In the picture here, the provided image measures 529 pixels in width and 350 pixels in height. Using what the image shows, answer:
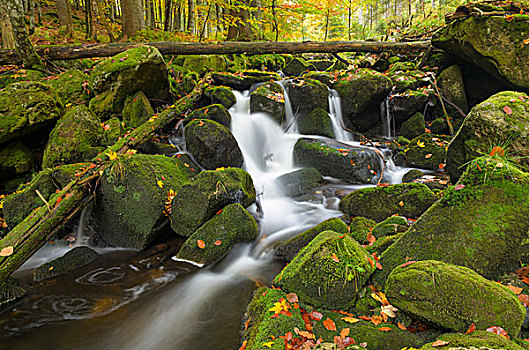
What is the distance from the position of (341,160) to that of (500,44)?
505 cm

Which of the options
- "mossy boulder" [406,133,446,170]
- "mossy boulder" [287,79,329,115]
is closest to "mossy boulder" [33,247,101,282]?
"mossy boulder" [287,79,329,115]

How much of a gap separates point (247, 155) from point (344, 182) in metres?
3.08

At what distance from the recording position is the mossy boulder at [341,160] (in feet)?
24.8

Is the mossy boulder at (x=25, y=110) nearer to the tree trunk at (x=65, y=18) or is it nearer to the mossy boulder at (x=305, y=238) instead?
the mossy boulder at (x=305, y=238)

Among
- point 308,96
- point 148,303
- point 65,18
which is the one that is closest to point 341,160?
point 308,96

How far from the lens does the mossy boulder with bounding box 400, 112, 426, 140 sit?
375 inches

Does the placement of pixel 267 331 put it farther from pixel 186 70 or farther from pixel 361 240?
pixel 186 70

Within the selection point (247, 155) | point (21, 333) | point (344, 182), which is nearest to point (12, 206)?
point (21, 333)

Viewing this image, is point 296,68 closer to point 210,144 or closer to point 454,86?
point 454,86

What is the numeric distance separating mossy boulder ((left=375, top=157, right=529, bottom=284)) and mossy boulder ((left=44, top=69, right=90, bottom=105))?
9633 mm

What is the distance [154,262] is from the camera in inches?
190

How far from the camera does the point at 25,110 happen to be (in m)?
6.54

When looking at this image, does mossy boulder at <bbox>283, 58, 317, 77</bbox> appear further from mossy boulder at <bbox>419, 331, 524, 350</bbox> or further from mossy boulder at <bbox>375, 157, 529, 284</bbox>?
mossy boulder at <bbox>419, 331, 524, 350</bbox>

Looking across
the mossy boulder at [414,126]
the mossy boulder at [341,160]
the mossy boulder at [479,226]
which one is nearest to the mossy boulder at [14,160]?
the mossy boulder at [341,160]
